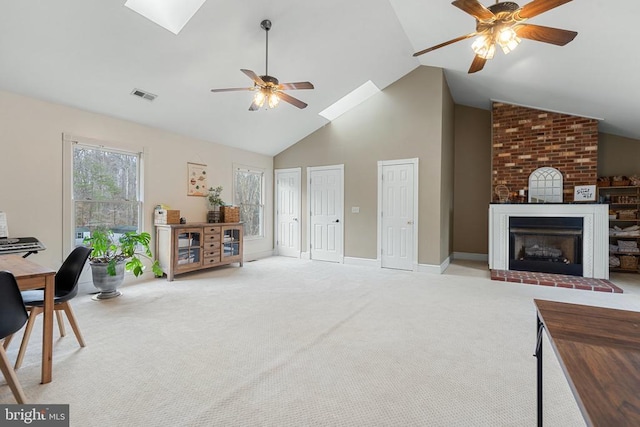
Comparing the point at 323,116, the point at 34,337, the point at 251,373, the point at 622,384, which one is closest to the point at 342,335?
the point at 251,373

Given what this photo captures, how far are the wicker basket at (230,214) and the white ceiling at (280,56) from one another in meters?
1.39

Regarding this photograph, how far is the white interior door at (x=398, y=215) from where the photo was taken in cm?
549

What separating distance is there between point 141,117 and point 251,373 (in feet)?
13.5

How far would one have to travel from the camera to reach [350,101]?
6000mm

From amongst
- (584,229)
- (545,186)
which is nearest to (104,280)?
(584,229)

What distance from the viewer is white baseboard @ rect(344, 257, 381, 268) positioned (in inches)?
229

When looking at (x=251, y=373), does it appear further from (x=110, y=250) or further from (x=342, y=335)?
(x=110, y=250)

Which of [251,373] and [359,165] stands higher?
[359,165]

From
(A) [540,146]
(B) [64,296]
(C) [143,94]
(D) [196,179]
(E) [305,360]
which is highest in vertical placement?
(C) [143,94]

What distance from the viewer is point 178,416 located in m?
1.68

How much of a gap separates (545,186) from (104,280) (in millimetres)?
7194

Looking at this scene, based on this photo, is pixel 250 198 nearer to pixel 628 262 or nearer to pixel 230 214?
pixel 230 214

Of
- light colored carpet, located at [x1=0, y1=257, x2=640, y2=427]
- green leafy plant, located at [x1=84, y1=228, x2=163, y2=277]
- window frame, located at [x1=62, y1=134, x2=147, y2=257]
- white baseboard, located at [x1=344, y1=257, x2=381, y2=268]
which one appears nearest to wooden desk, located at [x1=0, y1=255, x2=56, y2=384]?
light colored carpet, located at [x1=0, y1=257, x2=640, y2=427]

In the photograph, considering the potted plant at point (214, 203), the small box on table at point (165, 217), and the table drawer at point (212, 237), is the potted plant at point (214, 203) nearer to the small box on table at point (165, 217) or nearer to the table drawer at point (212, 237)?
the table drawer at point (212, 237)
